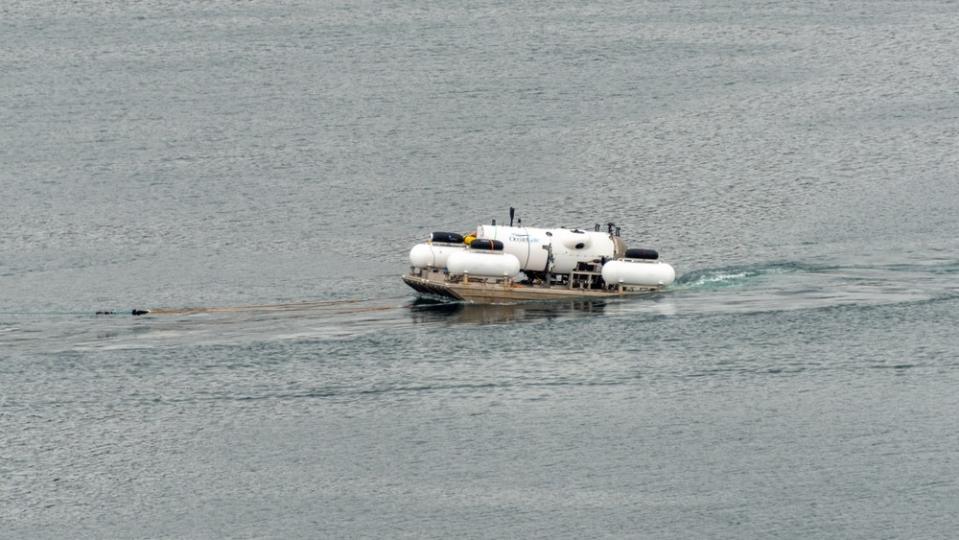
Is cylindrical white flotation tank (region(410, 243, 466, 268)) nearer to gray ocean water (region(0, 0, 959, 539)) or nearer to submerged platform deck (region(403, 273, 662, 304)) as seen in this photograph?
submerged platform deck (region(403, 273, 662, 304))

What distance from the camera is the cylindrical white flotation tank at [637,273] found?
320 feet

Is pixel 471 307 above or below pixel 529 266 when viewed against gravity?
below

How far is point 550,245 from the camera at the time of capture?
9719 centimetres

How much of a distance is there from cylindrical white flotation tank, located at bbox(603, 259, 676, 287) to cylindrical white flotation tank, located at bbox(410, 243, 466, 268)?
862cm

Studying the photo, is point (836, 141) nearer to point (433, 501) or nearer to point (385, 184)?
point (385, 184)

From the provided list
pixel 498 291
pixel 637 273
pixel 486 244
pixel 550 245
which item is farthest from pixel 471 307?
pixel 637 273

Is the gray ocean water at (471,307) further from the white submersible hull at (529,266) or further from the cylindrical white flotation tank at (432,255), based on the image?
the cylindrical white flotation tank at (432,255)

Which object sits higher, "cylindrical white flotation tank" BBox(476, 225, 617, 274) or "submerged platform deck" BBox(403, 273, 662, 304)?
"cylindrical white flotation tank" BBox(476, 225, 617, 274)

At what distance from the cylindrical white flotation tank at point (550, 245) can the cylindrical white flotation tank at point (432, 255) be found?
202 centimetres

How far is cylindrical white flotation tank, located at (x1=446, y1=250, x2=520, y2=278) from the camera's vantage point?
9531 cm

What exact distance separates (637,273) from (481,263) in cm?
933

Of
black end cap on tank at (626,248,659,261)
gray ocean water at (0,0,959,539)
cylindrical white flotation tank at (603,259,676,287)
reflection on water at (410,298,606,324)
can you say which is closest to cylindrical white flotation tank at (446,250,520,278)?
reflection on water at (410,298,606,324)

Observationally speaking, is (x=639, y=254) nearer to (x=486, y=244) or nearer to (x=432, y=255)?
(x=486, y=244)

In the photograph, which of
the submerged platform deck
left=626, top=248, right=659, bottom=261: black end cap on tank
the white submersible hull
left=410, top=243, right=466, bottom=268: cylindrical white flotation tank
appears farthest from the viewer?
left=626, top=248, right=659, bottom=261: black end cap on tank
